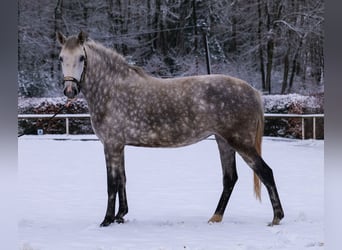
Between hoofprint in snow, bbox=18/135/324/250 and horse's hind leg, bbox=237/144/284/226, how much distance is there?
68 mm

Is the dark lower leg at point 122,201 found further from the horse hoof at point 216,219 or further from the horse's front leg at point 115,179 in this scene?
the horse hoof at point 216,219

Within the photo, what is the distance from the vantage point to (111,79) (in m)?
4.01

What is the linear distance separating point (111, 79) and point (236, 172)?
0.98m

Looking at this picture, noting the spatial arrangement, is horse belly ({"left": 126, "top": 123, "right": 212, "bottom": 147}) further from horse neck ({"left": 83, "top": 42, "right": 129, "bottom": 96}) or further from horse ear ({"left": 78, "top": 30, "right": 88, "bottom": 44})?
horse ear ({"left": 78, "top": 30, "right": 88, "bottom": 44})

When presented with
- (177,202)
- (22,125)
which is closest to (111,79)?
(22,125)

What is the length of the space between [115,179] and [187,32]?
99 cm

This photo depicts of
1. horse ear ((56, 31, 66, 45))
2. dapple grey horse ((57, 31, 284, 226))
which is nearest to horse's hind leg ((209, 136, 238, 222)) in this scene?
dapple grey horse ((57, 31, 284, 226))

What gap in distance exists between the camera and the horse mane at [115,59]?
3.97 metres

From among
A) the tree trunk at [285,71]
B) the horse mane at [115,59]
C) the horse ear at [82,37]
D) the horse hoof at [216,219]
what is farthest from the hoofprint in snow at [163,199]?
the horse ear at [82,37]

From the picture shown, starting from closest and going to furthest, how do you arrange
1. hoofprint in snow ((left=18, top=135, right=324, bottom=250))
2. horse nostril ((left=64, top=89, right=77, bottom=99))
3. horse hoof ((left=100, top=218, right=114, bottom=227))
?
hoofprint in snow ((left=18, top=135, right=324, bottom=250))
horse nostril ((left=64, top=89, right=77, bottom=99))
horse hoof ((left=100, top=218, right=114, bottom=227))

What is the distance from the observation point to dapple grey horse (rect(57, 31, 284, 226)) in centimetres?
382

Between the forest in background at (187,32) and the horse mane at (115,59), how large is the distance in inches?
5.0

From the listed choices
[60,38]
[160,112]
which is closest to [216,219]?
[160,112]
